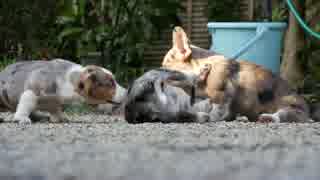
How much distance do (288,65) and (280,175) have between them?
510cm

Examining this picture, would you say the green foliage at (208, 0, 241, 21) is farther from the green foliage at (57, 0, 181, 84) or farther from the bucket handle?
the bucket handle

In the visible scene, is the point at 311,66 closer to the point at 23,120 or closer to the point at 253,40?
the point at 253,40

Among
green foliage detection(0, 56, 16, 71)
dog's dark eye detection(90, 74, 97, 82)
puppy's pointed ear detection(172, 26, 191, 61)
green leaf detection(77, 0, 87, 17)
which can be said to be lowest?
green foliage detection(0, 56, 16, 71)

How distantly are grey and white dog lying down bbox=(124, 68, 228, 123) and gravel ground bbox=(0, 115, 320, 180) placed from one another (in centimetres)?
71

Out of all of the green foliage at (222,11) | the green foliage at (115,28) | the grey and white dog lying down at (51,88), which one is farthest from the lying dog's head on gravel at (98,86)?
the green foliage at (222,11)

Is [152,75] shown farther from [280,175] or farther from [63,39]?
[63,39]

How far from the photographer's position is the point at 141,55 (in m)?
7.80

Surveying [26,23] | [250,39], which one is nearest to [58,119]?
[250,39]

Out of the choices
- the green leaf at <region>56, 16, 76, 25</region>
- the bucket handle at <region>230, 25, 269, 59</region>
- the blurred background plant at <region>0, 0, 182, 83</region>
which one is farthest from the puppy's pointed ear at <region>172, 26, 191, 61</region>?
the green leaf at <region>56, 16, 76, 25</region>

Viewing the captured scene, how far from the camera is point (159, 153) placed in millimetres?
2355

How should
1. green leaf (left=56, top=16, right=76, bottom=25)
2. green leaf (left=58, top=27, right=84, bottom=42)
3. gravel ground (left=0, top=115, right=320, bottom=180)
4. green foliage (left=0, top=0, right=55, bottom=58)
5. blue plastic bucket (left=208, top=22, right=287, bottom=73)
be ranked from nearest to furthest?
1. gravel ground (left=0, top=115, right=320, bottom=180)
2. blue plastic bucket (left=208, top=22, right=287, bottom=73)
3. green leaf (left=58, top=27, right=84, bottom=42)
4. green leaf (left=56, top=16, right=76, bottom=25)
5. green foliage (left=0, top=0, right=55, bottom=58)

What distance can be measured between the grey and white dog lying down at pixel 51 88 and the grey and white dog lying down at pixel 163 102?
0.10 meters

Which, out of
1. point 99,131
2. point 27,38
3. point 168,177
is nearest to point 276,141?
point 99,131

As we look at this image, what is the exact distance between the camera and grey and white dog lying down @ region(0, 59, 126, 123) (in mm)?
4281
